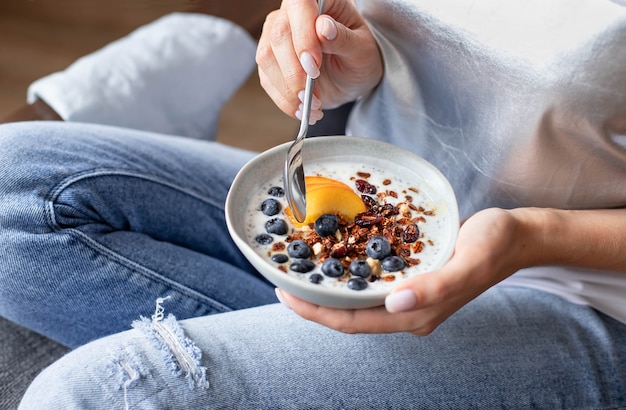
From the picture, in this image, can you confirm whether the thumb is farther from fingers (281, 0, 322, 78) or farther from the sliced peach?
the sliced peach

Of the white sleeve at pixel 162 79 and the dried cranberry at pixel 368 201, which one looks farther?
the white sleeve at pixel 162 79

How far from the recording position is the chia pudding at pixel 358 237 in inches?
25.3

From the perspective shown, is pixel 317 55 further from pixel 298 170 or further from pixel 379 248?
pixel 379 248

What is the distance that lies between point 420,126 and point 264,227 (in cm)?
30

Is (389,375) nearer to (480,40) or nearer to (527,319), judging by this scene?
(527,319)

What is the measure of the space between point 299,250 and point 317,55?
229 millimetres

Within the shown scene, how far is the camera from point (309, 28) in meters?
0.75

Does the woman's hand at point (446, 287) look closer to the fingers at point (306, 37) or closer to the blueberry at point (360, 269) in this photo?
the blueberry at point (360, 269)

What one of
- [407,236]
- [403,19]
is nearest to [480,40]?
[403,19]

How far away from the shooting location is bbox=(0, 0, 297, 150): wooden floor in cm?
200

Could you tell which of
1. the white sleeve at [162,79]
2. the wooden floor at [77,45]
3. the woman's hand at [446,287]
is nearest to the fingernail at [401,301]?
the woman's hand at [446,287]

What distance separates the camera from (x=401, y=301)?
0.58 metres

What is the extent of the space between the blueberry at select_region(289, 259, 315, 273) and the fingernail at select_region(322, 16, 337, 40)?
10.3 inches

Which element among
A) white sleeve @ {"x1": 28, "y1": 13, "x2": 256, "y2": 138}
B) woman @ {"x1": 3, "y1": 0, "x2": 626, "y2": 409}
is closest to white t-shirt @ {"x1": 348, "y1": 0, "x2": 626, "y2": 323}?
woman @ {"x1": 3, "y1": 0, "x2": 626, "y2": 409}
